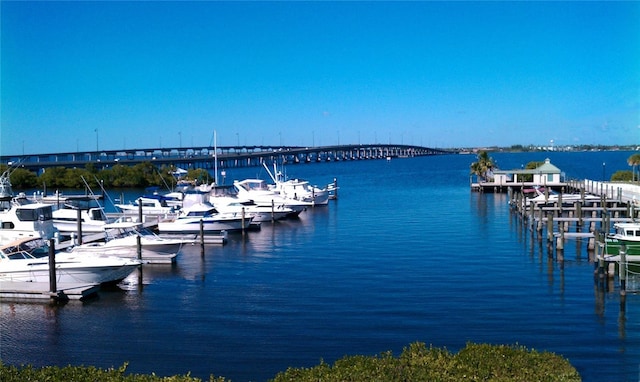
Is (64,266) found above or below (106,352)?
above

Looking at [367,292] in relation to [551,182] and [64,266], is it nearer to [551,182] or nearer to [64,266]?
Result: [64,266]

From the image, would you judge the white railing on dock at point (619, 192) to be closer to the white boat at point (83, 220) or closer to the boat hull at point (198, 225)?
the boat hull at point (198, 225)

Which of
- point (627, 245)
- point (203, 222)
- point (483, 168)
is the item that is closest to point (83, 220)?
point (203, 222)

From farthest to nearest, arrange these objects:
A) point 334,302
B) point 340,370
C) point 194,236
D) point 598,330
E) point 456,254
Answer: point 194,236, point 456,254, point 334,302, point 598,330, point 340,370

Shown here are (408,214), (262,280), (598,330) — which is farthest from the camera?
(408,214)

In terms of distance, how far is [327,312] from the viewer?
2369 cm

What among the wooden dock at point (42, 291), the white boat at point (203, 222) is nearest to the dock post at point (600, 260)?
the wooden dock at point (42, 291)

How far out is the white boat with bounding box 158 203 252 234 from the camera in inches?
1713

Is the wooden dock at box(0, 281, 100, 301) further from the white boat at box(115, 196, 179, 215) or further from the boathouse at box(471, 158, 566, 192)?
the boathouse at box(471, 158, 566, 192)

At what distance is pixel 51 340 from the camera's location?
21.2 metres

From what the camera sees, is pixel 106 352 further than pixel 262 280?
No

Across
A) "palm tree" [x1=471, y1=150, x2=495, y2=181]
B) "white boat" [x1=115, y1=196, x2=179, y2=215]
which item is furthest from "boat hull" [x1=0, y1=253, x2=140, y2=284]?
"palm tree" [x1=471, y1=150, x2=495, y2=181]

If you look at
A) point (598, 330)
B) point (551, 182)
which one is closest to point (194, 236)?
point (598, 330)

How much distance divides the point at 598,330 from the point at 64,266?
1895 cm
